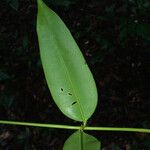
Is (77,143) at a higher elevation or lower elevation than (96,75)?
higher

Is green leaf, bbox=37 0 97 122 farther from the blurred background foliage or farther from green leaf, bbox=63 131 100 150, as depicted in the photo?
the blurred background foliage

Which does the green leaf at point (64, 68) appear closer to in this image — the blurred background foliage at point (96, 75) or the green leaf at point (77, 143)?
the green leaf at point (77, 143)

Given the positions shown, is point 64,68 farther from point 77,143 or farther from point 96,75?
point 96,75

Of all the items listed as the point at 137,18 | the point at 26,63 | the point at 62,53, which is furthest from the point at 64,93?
the point at 26,63

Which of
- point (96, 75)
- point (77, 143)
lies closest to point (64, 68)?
point (77, 143)

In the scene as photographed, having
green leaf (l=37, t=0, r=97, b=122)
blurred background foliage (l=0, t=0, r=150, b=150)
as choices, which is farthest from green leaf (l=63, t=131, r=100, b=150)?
blurred background foliage (l=0, t=0, r=150, b=150)

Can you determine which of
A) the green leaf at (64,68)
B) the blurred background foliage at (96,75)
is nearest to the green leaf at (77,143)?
the green leaf at (64,68)
